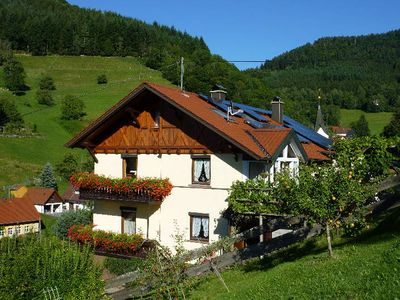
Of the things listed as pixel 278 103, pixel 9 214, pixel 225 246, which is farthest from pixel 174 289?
pixel 9 214

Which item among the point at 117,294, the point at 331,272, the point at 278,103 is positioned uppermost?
the point at 278,103

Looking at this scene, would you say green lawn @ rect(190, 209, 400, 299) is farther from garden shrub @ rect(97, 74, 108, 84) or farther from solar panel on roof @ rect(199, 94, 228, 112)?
garden shrub @ rect(97, 74, 108, 84)

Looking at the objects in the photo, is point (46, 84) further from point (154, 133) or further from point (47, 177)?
point (154, 133)

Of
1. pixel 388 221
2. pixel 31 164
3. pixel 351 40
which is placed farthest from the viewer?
pixel 351 40

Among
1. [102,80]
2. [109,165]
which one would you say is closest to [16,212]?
[109,165]

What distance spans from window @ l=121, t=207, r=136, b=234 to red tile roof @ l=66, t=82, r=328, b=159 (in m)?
4.68

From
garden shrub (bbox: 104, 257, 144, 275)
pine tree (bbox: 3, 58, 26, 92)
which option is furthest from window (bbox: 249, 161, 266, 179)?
pine tree (bbox: 3, 58, 26, 92)

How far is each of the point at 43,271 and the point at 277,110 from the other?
2199 centimetres

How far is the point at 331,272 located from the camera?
1144 cm

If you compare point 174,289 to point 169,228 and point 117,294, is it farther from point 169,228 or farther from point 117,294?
point 169,228

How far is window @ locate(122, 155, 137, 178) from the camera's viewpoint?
25672mm

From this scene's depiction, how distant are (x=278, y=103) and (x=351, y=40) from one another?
167217 mm

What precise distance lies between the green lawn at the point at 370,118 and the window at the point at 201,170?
3834 inches

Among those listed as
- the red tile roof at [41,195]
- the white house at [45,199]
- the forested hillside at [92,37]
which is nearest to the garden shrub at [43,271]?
the white house at [45,199]
